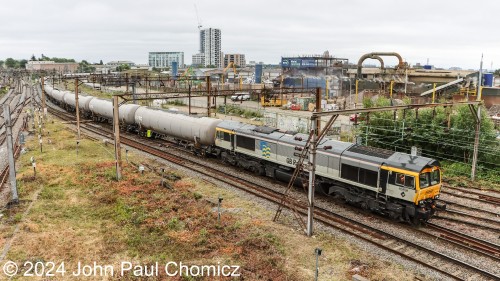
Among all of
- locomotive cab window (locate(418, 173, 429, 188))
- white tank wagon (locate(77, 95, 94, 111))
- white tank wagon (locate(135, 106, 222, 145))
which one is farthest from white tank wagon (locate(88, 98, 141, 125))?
locomotive cab window (locate(418, 173, 429, 188))

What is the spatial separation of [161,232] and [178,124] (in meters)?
17.9

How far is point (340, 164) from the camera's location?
20891mm

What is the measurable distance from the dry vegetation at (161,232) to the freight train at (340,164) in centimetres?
394

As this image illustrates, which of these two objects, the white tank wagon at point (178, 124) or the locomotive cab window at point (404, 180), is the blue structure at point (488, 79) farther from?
the locomotive cab window at point (404, 180)

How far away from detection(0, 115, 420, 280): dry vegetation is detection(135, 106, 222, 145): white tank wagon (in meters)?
6.72

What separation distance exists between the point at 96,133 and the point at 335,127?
Result: 26.7 m

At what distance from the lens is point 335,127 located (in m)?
41.1

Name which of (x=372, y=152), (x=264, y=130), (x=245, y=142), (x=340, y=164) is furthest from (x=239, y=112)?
(x=372, y=152)

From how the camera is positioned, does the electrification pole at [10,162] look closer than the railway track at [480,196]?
Yes

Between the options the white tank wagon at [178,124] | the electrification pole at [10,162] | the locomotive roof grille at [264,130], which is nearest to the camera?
the electrification pole at [10,162]

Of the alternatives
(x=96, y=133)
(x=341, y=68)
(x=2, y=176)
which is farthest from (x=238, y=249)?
(x=341, y=68)

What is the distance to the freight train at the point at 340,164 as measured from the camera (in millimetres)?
18391

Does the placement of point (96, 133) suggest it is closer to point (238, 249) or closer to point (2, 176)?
point (2, 176)

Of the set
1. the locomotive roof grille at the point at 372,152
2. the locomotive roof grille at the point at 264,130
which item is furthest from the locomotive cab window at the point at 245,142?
the locomotive roof grille at the point at 372,152
